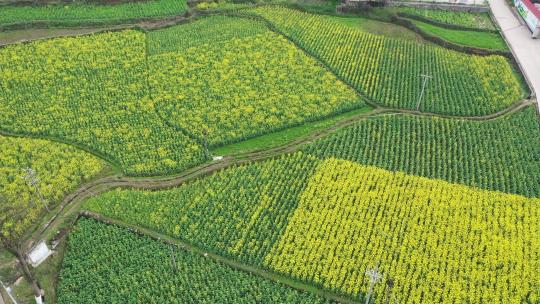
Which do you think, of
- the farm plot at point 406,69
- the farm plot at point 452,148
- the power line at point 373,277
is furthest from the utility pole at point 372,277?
the farm plot at point 406,69

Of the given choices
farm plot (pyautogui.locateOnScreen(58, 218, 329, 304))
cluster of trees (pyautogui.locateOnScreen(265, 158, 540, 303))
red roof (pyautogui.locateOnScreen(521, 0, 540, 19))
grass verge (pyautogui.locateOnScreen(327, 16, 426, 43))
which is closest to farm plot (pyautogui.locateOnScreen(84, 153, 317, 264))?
cluster of trees (pyautogui.locateOnScreen(265, 158, 540, 303))

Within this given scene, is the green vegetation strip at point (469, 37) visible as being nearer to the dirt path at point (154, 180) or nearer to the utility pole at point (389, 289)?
the dirt path at point (154, 180)

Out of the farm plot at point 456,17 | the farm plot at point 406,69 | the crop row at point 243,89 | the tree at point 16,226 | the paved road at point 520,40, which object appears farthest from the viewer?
the farm plot at point 456,17

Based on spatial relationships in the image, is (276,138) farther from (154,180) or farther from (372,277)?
(372,277)

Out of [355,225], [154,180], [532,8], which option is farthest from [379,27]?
[154,180]

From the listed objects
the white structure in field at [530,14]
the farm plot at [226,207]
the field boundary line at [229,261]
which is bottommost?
the field boundary line at [229,261]

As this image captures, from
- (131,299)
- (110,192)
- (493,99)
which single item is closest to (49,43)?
(110,192)
